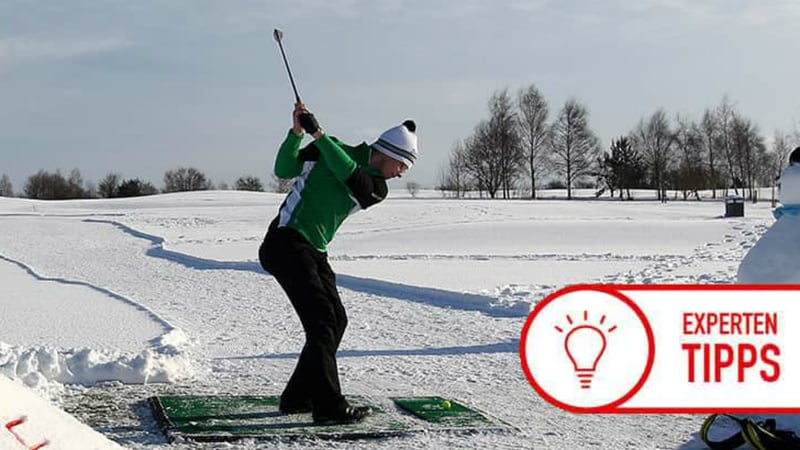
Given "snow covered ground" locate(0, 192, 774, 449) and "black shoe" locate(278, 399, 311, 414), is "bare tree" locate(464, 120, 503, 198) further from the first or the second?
"black shoe" locate(278, 399, 311, 414)

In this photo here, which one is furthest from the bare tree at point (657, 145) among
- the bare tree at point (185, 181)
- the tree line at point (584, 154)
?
the bare tree at point (185, 181)

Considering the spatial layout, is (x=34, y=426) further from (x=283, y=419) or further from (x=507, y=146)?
(x=507, y=146)

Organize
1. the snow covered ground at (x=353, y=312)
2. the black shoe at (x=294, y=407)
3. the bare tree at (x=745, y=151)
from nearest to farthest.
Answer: the black shoe at (x=294, y=407) → the snow covered ground at (x=353, y=312) → the bare tree at (x=745, y=151)

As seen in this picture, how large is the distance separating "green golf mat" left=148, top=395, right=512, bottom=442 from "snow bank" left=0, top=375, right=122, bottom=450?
1283 millimetres

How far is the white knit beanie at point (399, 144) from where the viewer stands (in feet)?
19.0

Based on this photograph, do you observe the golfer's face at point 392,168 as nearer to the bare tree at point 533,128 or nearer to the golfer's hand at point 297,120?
the golfer's hand at point 297,120

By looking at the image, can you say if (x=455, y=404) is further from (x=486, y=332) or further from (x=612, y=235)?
(x=612, y=235)

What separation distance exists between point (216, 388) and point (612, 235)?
20436mm

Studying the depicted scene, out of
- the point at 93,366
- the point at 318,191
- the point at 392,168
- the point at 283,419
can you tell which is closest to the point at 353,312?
the point at 93,366

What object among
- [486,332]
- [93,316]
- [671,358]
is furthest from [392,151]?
[93,316]

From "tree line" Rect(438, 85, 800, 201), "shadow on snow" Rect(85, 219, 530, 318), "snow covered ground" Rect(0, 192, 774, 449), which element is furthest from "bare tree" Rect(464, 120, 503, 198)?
"shadow on snow" Rect(85, 219, 530, 318)

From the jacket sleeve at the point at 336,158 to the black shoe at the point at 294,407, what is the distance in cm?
136

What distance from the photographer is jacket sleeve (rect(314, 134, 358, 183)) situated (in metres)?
5.47

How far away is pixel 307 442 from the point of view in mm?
5266
